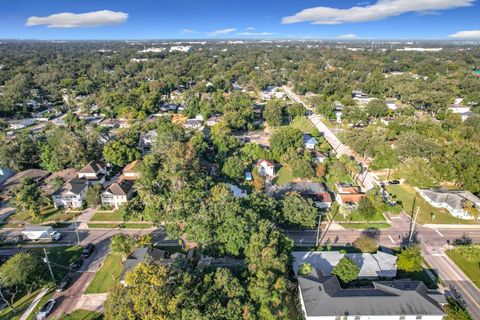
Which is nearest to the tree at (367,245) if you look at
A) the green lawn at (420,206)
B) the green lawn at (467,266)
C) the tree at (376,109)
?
the green lawn at (467,266)

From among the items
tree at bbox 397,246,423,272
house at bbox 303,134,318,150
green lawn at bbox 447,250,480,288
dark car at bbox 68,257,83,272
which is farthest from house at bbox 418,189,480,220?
dark car at bbox 68,257,83,272

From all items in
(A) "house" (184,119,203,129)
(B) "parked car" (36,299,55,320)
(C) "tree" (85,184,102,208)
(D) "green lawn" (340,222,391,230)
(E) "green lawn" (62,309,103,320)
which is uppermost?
(A) "house" (184,119,203,129)

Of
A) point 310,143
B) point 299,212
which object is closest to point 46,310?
point 299,212

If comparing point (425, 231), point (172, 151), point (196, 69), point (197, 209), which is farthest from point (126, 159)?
point (196, 69)

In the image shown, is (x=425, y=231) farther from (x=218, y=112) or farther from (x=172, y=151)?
A: (x=218, y=112)

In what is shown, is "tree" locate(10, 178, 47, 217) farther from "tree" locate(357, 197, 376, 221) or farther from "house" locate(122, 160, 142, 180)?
"tree" locate(357, 197, 376, 221)

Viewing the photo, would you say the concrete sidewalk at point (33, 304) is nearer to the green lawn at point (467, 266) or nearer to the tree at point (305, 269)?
the tree at point (305, 269)

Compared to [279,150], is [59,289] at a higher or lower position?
lower
